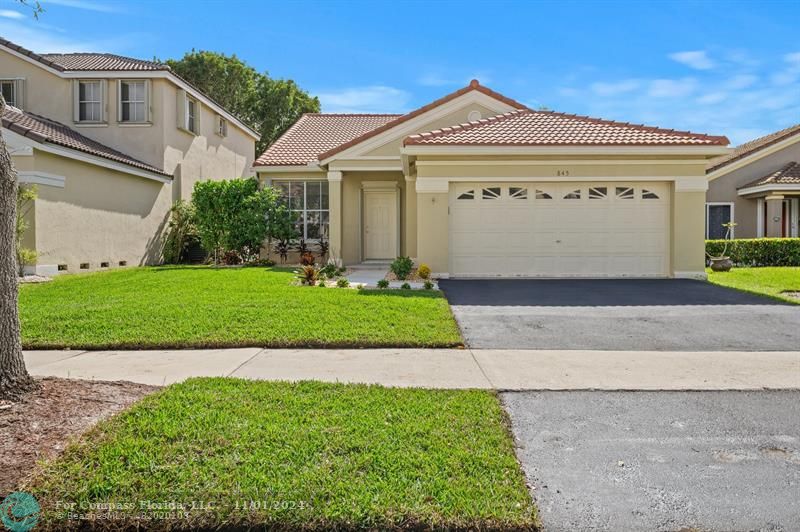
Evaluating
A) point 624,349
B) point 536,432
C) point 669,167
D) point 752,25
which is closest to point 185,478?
point 536,432

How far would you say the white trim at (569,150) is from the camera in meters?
13.0

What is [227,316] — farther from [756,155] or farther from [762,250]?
[756,155]

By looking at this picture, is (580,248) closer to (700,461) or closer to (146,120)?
(700,461)

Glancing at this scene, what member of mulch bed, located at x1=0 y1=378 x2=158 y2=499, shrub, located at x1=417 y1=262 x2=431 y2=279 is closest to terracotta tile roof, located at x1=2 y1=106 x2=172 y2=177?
shrub, located at x1=417 y1=262 x2=431 y2=279

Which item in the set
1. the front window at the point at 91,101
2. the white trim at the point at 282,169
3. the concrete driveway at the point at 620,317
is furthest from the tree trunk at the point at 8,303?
the front window at the point at 91,101

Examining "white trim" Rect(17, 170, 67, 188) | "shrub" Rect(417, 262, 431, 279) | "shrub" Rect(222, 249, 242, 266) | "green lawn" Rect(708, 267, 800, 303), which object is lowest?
"green lawn" Rect(708, 267, 800, 303)

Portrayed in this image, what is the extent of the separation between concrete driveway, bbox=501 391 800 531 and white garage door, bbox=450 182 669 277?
8.66 meters

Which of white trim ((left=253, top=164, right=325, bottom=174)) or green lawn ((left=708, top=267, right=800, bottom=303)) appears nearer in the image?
green lawn ((left=708, top=267, right=800, bottom=303))

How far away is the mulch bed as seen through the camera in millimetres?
3377

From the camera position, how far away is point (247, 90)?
3756 cm

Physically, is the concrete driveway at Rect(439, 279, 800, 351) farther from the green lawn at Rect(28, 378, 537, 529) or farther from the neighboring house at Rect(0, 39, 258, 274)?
the neighboring house at Rect(0, 39, 258, 274)

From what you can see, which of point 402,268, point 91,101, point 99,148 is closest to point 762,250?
point 402,268

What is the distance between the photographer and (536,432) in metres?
4.09

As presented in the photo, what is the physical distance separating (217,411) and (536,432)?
100.0 inches
